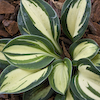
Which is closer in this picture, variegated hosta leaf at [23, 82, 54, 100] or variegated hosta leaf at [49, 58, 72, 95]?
variegated hosta leaf at [49, 58, 72, 95]

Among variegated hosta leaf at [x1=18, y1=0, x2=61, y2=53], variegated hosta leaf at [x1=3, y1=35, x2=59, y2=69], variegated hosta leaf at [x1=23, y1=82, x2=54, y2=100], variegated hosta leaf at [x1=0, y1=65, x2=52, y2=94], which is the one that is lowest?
variegated hosta leaf at [x1=23, y1=82, x2=54, y2=100]

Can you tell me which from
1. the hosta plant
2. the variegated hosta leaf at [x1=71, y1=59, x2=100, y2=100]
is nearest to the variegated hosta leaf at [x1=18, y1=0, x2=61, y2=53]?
the hosta plant

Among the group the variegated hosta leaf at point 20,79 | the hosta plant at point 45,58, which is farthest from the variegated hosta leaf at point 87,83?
the variegated hosta leaf at point 20,79

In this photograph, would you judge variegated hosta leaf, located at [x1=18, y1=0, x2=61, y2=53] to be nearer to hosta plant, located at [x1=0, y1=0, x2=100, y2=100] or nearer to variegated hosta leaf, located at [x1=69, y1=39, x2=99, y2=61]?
hosta plant, located at [x1=0, y1=0, x2=100, y2=100]

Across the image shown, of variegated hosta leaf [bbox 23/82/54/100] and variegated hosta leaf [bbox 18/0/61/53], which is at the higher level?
variegated hosta leaf [bbox 18/0/61/53]

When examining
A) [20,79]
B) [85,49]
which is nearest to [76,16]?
[85,49]

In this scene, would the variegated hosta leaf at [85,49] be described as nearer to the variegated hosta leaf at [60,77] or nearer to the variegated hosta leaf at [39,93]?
the variegated hosta leaf at [60,77]

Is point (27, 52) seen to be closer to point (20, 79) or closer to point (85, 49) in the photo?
point (20, 79)
